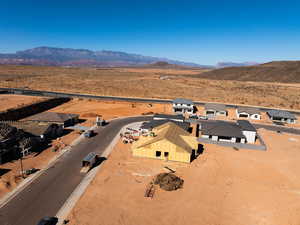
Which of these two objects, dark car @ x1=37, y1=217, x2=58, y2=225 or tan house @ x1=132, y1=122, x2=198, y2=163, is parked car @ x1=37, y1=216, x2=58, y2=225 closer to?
dark car @ x1=37, y1=217, x2=58, y2=225

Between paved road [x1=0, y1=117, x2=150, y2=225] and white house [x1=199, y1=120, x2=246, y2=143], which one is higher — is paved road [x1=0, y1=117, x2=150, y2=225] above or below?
below

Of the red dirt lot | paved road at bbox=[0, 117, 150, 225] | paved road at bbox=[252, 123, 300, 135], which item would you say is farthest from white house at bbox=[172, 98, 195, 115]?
paved road at bbox=[0, 117, 150, 225]

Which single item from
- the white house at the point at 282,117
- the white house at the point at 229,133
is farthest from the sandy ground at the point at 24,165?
the white house at the point at 282,117

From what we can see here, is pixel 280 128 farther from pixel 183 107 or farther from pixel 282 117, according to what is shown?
pixel 183 107

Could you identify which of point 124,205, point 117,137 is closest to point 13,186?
point 124,205

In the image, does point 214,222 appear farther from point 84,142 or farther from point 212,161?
point 84,142

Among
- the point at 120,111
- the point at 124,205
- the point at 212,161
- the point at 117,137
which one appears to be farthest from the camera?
the point at 120,111
